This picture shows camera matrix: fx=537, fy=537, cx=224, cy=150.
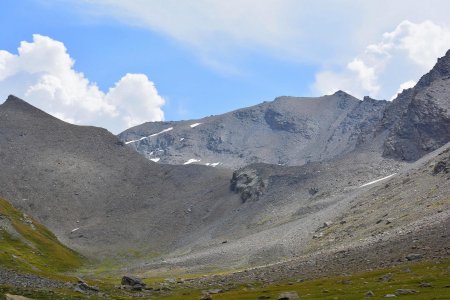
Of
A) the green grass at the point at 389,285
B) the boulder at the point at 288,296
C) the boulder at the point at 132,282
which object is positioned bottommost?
the green grass at the point at 389,285

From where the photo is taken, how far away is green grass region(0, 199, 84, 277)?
119500 mm

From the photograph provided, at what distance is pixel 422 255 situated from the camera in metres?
69.7

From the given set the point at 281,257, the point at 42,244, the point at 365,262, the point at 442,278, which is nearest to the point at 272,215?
the point at 281,257

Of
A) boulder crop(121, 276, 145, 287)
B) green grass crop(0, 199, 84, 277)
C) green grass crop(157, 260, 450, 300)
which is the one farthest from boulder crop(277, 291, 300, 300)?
green grass crop(0, 199, 84, 277)

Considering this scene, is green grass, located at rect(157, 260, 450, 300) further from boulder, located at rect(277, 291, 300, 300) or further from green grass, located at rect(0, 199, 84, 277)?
green grass, located at rect(0, 199, 84, 277)

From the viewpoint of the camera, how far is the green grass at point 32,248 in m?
120

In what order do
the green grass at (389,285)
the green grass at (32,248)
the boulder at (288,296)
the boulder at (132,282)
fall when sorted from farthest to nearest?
the green grass at (32,248) < the boulder at (132,282) < the boulder at (288,296) < the green grass at (389,285)

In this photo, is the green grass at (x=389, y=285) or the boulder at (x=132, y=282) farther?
the boulder at (x=132, y=282)

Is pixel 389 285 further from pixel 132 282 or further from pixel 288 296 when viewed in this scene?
pixel 132 282

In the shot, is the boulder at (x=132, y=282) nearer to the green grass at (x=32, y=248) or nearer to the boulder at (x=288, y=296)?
the green grass at (x=32, y=248)

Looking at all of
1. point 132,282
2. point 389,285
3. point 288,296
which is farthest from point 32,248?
point 389,285

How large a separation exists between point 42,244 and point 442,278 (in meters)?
130

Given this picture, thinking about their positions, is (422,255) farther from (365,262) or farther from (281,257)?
(281,257)

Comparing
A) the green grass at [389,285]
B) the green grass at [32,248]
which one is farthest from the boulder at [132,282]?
the green grass at [389,285]
